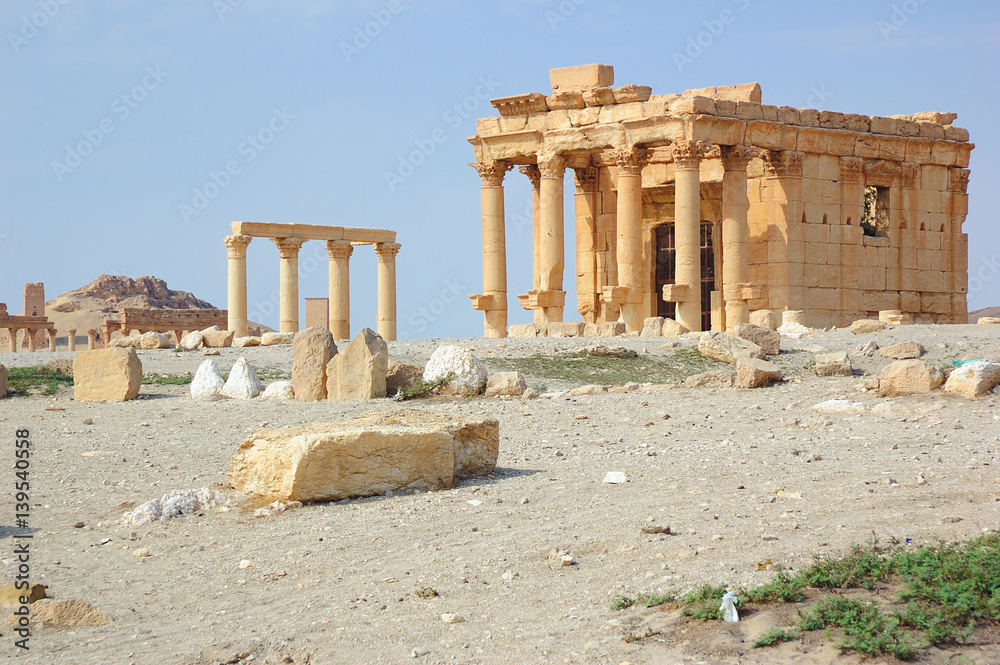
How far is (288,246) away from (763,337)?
57.9 feet

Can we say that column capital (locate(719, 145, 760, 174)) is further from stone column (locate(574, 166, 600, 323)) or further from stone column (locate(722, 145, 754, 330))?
stone column (locate(574, 166, 600, 323))

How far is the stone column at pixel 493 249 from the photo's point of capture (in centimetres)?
2891

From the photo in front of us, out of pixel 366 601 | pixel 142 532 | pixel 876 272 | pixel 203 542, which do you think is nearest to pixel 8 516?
pixel 142 532

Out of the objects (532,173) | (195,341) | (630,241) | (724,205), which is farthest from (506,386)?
(532,173)

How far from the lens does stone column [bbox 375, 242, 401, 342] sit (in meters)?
35.1

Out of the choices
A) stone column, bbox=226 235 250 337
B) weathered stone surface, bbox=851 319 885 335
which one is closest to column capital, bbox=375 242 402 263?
stone column, bbox=226 235 250 337

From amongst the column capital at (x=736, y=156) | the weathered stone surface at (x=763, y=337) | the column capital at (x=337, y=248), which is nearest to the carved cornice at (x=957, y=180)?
the column capital at (x=736, y=156)

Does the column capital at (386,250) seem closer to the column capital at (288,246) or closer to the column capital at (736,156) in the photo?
the column capital at (288,246)

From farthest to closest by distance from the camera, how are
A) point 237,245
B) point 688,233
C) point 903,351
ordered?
point 237,245 → point 688,233 → point 903,351

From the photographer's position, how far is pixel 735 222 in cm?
2736

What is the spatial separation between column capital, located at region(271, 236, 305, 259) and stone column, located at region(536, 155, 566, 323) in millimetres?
9334

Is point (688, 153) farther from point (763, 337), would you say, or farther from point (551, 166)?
point (763, 337)

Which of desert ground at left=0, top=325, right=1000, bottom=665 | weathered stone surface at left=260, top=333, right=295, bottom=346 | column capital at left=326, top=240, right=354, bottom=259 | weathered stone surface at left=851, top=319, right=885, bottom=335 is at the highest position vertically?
column capital at left=326, top=240, right=354, bottom=259

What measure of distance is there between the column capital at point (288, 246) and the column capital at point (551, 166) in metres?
9.43
